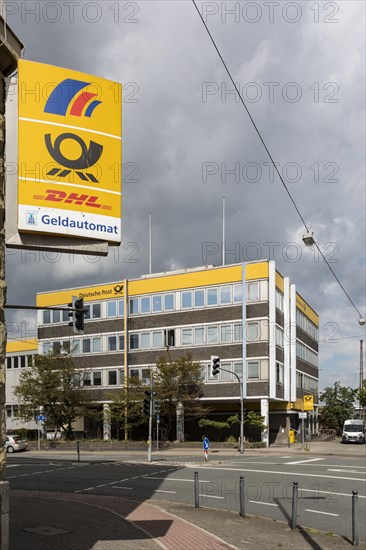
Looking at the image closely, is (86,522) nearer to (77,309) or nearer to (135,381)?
(77,309)

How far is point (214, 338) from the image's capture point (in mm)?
49531

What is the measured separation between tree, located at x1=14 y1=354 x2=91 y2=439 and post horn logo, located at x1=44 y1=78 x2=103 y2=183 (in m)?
42.1

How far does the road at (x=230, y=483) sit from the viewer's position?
15.6 metres

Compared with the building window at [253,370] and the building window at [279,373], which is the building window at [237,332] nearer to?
the building window at [253,370]

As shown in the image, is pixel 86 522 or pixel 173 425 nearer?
pixel 86 522

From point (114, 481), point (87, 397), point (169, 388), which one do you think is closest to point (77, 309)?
point (114, 481)

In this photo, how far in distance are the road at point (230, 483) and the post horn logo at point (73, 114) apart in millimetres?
8785

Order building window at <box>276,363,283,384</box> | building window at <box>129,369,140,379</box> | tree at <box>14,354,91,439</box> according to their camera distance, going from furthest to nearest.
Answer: building window at <box>129,369,140,379</box>, tree at <box>14,354,91,439</box>, building window at <box>276,363,283,384</box>

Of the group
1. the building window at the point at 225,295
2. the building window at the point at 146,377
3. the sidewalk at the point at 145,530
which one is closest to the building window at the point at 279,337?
the building window at the point at 225,295

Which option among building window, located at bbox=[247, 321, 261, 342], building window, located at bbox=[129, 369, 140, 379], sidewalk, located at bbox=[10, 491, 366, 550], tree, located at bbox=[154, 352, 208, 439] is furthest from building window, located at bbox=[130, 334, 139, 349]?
sidewalk, located at bbox=[10, 491, 366, 550]

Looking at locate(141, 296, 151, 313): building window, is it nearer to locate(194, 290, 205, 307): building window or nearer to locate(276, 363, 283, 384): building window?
locate(194, 290, 205, 307): building window

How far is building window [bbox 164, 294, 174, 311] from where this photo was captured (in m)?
52.1

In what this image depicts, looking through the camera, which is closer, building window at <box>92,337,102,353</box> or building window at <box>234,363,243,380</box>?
building window at <box>234,363,243,380</box>

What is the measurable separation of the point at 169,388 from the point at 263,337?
7.94m
